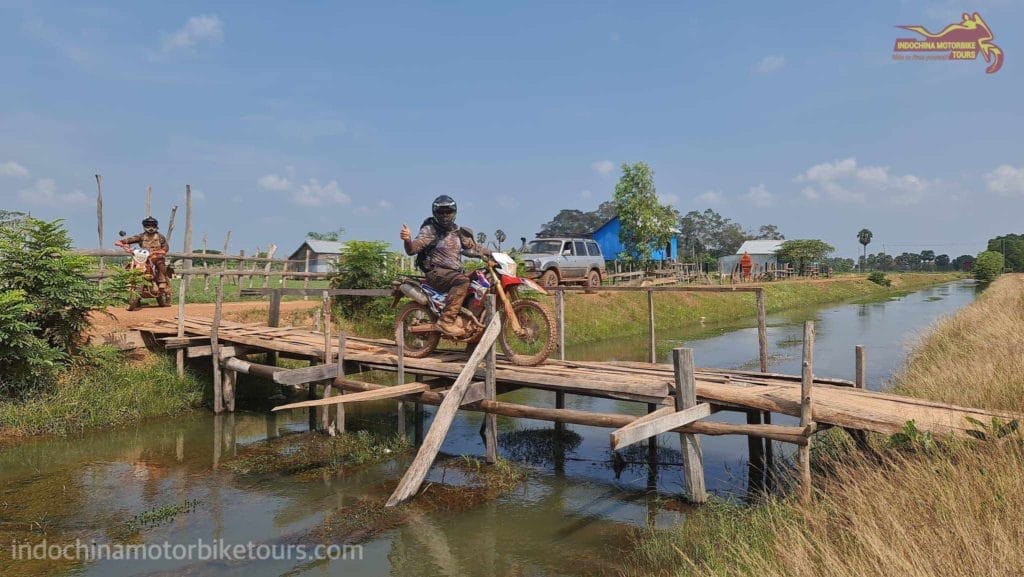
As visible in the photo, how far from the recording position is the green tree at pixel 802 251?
49250 millimetres

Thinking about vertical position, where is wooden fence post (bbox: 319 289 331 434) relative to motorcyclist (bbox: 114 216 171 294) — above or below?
below

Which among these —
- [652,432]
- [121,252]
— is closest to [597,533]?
[652,432]

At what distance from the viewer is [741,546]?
14.4 ft

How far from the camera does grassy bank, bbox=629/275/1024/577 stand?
3393 millimetres

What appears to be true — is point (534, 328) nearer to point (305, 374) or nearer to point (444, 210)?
point (444, 210)

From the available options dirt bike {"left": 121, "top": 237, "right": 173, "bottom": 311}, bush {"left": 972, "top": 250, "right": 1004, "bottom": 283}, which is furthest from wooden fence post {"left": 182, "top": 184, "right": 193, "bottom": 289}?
bush {"left": 972, "top": 250, "right": 1004, "bottom": 283}

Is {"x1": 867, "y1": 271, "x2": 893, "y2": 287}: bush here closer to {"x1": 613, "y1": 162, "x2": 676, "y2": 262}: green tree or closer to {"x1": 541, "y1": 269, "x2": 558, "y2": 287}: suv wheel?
{"x1": 613, "y1": 162, "x2": 676, "y2": 262}: green tree

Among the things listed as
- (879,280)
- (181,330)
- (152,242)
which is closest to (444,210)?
(181,330)

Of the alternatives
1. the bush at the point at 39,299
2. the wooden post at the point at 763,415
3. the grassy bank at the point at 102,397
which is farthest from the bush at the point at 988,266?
the bush at the point at 39,299

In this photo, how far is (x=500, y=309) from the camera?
793 cm

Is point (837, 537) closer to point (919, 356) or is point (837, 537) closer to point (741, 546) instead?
point (741, 546)

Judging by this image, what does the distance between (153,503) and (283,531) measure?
178cm

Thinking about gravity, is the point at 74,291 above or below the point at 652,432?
above

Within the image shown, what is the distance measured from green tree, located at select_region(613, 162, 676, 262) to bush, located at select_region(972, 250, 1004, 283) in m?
38.7
